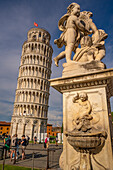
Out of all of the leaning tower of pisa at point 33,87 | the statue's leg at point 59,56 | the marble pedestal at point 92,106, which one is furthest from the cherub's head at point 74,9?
the leaning tower of pisa at point 33,87

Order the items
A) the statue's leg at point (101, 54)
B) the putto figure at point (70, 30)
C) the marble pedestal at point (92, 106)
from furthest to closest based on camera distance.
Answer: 1. the putto figure at point (70, 30)
2. the statue's leg at point (101, 54)
3. the marble pedestal at point (92, 106)

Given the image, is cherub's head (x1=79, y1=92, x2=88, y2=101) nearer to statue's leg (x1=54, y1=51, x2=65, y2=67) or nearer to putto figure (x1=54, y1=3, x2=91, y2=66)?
putto figure (x1=54, y1=3, x2=91, y2=66)

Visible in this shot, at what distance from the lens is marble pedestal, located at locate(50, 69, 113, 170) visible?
2754 millimetres

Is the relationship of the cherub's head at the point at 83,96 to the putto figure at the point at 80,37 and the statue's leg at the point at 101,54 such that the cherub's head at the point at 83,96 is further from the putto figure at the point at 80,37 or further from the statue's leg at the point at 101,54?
the statue's leg at the point at 101,54

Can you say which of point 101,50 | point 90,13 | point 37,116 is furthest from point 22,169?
point 37,116

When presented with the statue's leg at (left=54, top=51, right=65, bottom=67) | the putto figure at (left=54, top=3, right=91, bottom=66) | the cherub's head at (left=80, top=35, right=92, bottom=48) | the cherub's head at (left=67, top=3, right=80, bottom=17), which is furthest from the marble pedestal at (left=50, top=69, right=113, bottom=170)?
the cherub's head at (left=67, top=3, right=80, bottom=17)

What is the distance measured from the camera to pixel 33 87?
48.9 m

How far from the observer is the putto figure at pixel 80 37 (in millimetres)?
3811

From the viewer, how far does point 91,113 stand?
3111mm

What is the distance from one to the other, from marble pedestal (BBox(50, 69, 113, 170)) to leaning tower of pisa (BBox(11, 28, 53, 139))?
→ 43685 millimetres

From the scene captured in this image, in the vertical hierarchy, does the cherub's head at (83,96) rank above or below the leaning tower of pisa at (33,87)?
below

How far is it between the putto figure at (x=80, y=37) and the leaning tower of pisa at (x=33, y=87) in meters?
43.5

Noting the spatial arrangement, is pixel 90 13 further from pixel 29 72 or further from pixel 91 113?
pixel 29 72

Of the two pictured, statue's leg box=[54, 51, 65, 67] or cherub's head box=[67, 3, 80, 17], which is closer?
cherub's head box=[67, 3, 80, 17]
